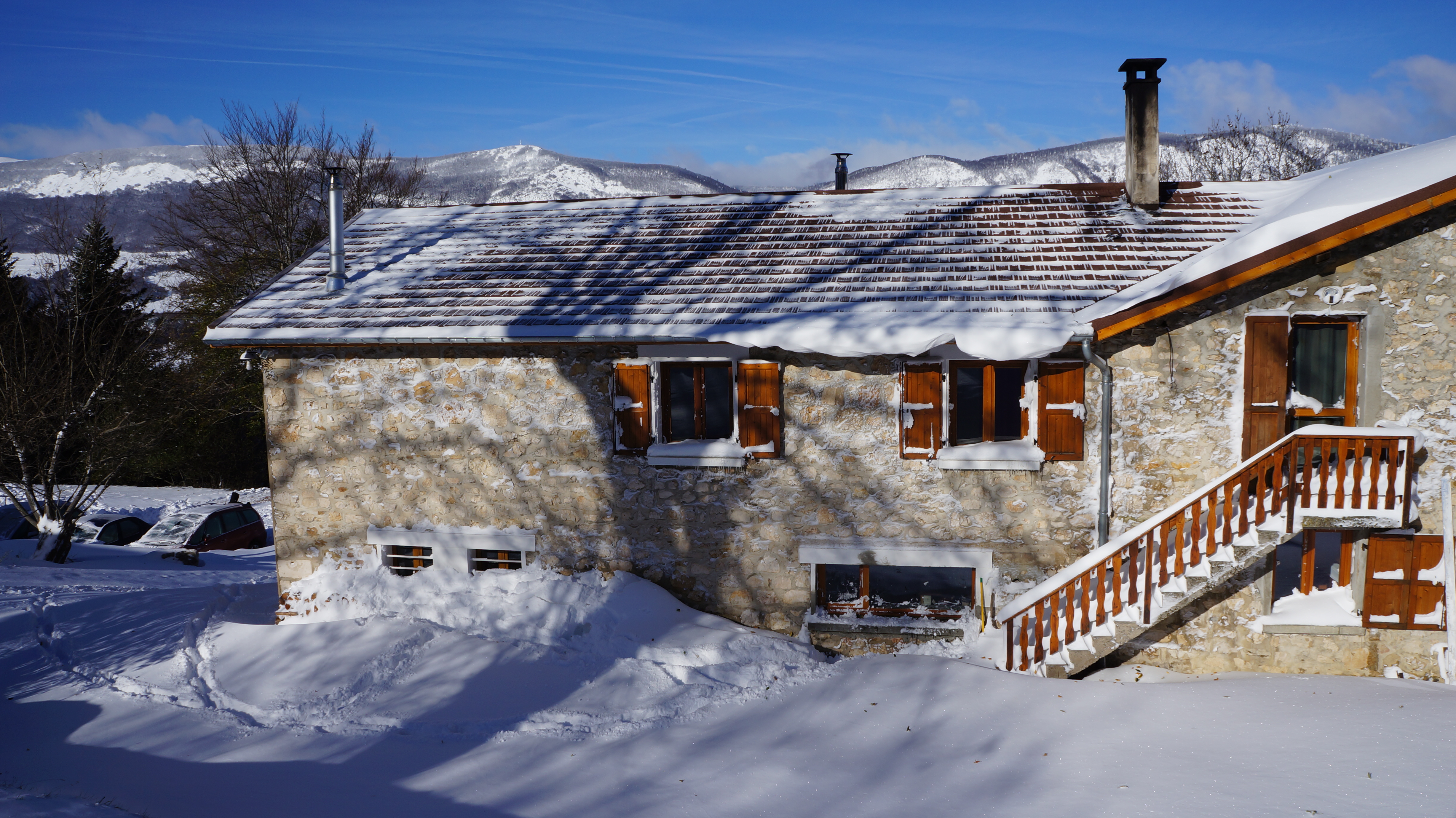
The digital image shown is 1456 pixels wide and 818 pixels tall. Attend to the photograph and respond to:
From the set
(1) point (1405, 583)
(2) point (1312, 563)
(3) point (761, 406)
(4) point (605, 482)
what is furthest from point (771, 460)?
(1) point (1405, 583)

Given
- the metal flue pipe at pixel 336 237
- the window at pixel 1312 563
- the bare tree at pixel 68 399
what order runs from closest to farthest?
the window at pixel 1312 563 → the metal flue pipe at pixel 336 237 → the bare tree at pixel 68 399

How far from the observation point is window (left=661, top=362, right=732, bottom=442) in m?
8.96

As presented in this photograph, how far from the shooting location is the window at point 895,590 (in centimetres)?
895

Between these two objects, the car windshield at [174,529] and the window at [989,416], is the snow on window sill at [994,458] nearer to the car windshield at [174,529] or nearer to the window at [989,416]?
the window at [989,416]

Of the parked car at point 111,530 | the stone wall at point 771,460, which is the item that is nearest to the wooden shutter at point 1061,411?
the stone wall at point 771,460

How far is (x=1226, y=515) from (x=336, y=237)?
35.7 feet

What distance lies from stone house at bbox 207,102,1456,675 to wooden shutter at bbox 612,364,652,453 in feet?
0.12

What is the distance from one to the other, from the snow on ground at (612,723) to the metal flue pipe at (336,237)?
3.73 m

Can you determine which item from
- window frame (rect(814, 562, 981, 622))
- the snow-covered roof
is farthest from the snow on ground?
the snow-covered roof

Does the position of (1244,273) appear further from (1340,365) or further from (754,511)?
(754,511)

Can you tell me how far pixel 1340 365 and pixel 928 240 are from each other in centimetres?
443

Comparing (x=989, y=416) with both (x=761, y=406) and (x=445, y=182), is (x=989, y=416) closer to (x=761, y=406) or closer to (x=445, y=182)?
(x=761, y=406)

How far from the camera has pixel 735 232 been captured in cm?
1060

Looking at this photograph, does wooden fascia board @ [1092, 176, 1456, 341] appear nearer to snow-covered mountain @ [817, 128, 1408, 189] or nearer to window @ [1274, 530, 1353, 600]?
window @ [1274, 530, 1353, 600]
